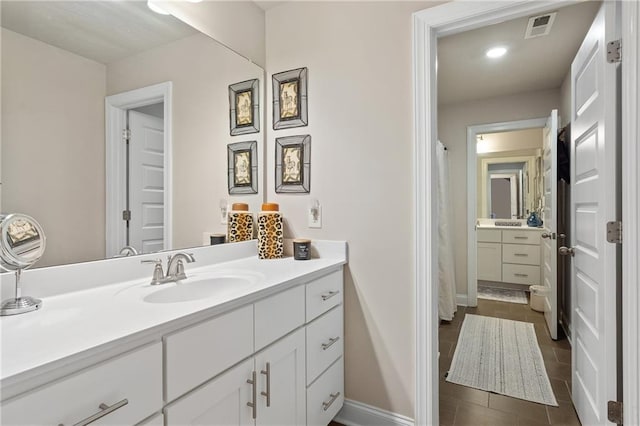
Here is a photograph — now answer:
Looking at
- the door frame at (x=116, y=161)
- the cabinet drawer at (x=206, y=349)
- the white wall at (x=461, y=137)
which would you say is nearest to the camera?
the cabinet drawer at (x=206, y=349)

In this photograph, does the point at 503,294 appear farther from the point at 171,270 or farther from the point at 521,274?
the point at 171,270

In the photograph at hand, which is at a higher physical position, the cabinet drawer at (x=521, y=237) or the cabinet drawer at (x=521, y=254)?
the cabinet drawer at (x=521, y=237)

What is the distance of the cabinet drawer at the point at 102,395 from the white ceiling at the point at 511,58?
274 cm

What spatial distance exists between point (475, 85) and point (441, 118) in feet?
2.20

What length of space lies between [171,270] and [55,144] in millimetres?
614

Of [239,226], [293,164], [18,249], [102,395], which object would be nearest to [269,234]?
[239,226]

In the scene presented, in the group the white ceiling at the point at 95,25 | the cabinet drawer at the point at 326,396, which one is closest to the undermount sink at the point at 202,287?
the cabinet drawer at the point at 326,396

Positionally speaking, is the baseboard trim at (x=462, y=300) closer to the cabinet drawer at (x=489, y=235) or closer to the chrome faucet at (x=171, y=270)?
the cabinet drawer at (x=489, y=235)

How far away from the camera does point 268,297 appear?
1.20 m

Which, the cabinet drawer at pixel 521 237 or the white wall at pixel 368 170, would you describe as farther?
the cabinet drawer at pixel 521 237

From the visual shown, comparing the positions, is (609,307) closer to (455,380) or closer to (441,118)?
(455,380)

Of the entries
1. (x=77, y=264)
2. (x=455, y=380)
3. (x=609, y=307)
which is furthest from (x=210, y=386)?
(x=455, y=380)

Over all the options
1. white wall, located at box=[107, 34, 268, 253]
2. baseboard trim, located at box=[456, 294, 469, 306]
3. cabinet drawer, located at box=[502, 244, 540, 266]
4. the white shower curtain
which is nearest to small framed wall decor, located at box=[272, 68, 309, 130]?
white wall, located at box=[107, 34, 268, 253]

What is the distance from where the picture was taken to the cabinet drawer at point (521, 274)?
172 inches
